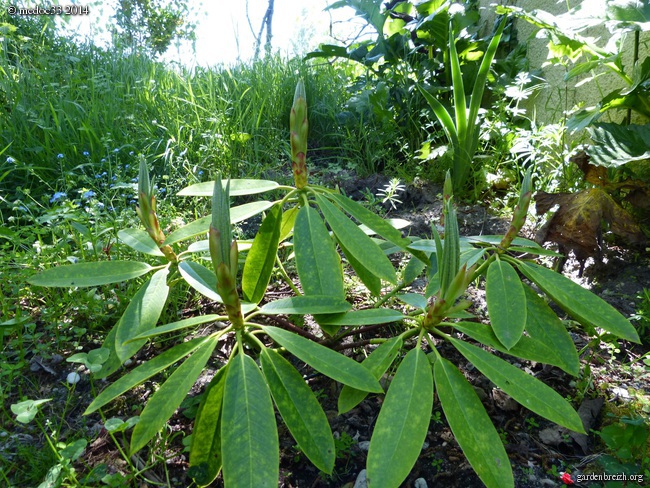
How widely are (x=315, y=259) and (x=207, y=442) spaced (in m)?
0.45

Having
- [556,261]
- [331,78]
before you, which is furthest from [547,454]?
[331,78]

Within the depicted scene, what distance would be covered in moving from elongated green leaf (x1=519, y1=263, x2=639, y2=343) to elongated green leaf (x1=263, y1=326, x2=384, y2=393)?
1.78 feet

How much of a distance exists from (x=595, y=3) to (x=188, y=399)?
215 cm

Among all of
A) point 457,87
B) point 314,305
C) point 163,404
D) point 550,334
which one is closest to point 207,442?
point 163,404

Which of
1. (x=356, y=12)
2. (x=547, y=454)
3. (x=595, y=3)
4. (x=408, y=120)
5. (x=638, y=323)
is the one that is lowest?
(x=547, y=454)

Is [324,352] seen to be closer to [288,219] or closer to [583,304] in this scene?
[288,219]

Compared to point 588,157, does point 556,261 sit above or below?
below

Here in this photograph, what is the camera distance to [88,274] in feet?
3.70

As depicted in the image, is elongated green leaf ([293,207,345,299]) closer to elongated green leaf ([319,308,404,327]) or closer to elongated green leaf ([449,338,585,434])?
elongated green leaf ([319,308,404,327])

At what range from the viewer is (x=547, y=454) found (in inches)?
49.6

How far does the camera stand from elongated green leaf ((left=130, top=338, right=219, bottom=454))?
874 millimetres

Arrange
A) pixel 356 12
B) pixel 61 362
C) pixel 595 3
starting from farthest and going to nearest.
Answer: pixel 356 12, pixel 595 3, pixel 61 362

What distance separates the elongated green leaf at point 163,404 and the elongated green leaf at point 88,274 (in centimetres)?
34

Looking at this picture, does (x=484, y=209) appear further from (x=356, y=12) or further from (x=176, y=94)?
(x=176, y=94)
